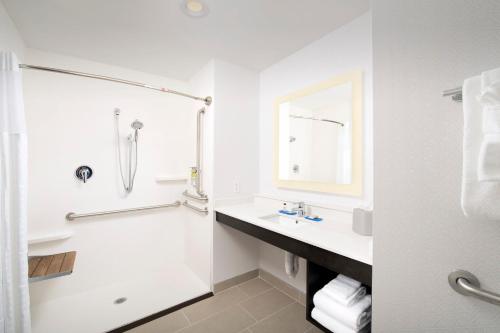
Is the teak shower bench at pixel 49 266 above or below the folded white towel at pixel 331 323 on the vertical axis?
above

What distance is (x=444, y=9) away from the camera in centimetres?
68

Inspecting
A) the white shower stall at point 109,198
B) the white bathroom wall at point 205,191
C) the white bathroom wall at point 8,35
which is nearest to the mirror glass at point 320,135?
the white bathroom wall at point 205,191

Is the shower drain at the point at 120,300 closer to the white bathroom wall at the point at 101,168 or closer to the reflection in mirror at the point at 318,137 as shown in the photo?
the white bathroom wall at the point at 101,168

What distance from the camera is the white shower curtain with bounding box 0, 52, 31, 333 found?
105 centimetres

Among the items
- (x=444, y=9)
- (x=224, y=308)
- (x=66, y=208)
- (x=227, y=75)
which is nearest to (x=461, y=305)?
(x=444, y=9)

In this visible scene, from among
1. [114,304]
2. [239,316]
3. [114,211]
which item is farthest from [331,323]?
[114,211]

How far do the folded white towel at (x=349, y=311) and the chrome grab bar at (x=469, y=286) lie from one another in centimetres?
47

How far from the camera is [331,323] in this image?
105cm

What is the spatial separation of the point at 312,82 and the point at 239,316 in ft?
6.92

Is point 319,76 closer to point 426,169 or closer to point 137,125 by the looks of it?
point 426,169

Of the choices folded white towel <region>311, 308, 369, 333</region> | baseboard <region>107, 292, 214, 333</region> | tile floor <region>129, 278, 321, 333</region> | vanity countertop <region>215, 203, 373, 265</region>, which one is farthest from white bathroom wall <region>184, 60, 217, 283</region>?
folded white towel <region>311, 308, 369, 333</region>

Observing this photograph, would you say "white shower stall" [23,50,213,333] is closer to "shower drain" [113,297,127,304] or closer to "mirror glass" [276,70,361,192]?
"shower drain" [113,297,127,304]

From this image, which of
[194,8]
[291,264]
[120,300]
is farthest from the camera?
[120,300]

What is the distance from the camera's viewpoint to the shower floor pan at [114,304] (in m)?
1.60
